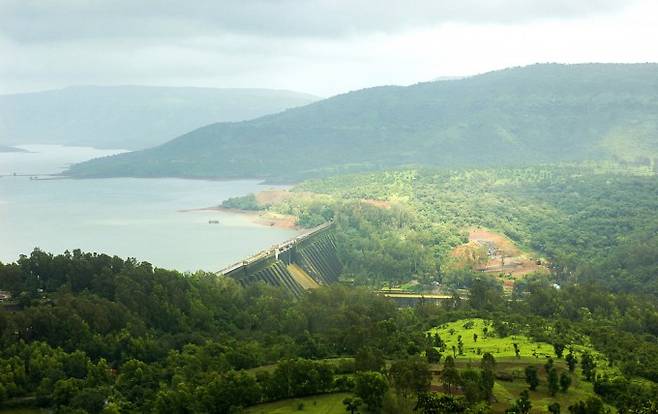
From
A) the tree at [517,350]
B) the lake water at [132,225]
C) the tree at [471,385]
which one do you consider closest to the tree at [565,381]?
the tree at [471,385]

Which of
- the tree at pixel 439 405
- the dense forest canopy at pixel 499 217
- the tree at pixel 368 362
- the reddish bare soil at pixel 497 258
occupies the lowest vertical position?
the reddish bare soil at pixel 497 258

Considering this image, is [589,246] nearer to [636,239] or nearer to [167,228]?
[636,239]

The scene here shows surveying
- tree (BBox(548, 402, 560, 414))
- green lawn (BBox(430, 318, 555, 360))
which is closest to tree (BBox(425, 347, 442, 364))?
green lawn (BBox(430, 318, 555, 360))

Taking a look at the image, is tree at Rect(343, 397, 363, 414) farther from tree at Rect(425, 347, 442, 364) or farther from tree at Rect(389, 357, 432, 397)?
tree at Rect(425, 347, 442, 364)

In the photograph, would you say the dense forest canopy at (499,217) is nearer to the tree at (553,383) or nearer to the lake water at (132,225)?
the lake water at (132,225)

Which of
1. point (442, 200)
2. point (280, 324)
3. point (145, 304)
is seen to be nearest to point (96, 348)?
point (145, 304)

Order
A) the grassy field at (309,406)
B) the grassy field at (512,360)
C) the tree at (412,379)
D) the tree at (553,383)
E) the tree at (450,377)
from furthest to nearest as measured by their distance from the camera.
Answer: the tree at (553,383) → the grassy field at (512,360) → the grassy field at (309,406) → the tree at (450,377) → the tree at (412,379)

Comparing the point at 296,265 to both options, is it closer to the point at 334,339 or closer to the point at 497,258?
the point at 497,258
